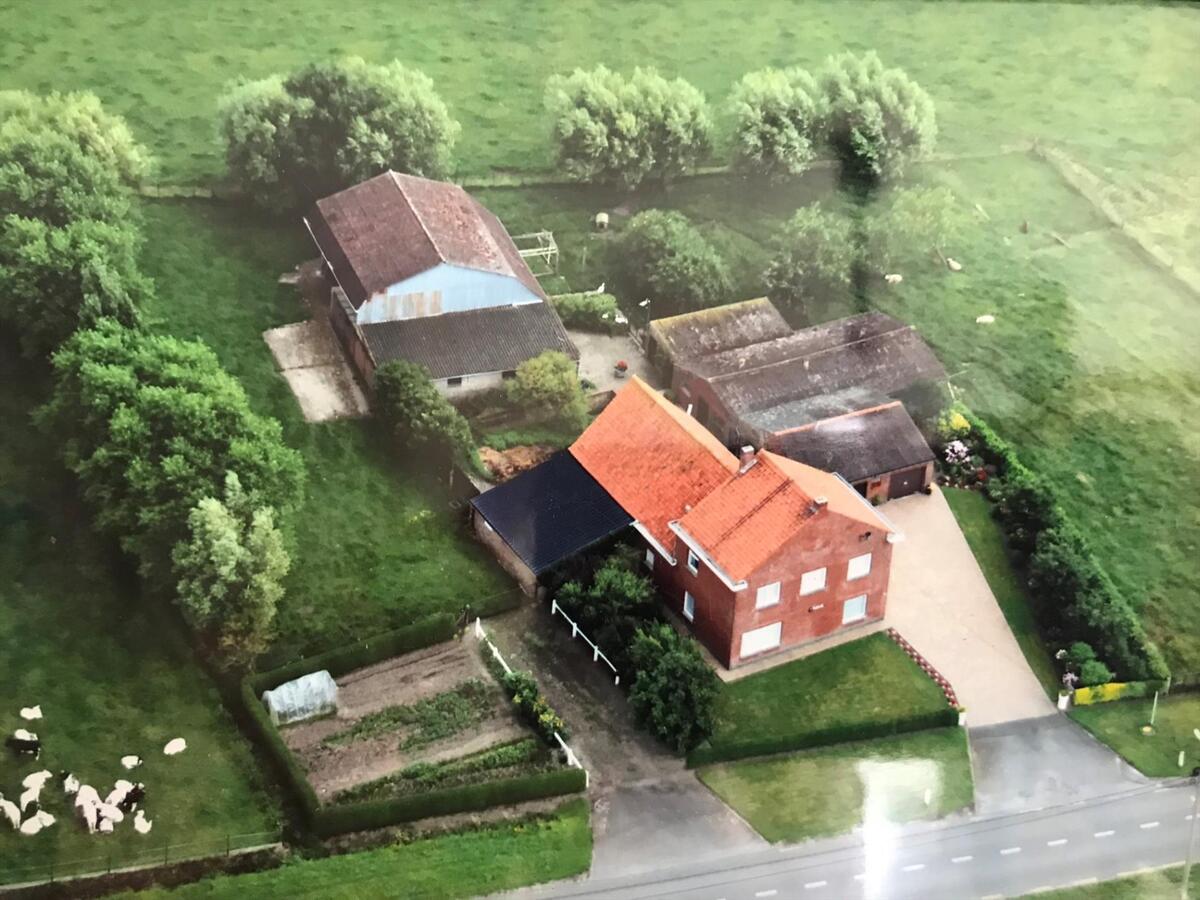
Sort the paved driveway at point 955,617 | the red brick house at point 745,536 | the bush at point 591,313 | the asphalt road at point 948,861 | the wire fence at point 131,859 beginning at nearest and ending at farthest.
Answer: the wire fence at point 131,859
the asphalt road at point 948,861
the red brick house at point 745,536
the paved driveway at point 955,617
the bush at point 591,313

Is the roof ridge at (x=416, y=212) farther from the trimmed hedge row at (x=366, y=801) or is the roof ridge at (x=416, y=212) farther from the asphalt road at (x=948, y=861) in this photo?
the asphalt road at (x=948, y=861)

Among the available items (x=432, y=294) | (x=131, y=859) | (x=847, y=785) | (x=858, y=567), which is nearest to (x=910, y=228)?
(x=858, y=567)

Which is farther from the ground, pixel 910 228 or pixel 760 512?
pixel 910 228

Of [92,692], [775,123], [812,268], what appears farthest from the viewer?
[775,123]

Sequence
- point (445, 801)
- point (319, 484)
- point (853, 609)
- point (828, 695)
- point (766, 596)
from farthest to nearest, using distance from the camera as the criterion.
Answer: point (319, 484) < point (853, 609) < point (828, 695) < point (766, 596) < point (445, 801)

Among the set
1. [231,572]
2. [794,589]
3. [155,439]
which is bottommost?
[794,589]

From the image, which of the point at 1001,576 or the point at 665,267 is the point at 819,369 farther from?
the point at 1001,576

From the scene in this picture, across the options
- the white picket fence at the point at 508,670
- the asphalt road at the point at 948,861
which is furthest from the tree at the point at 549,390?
the asphalt road at the point at 948,861
